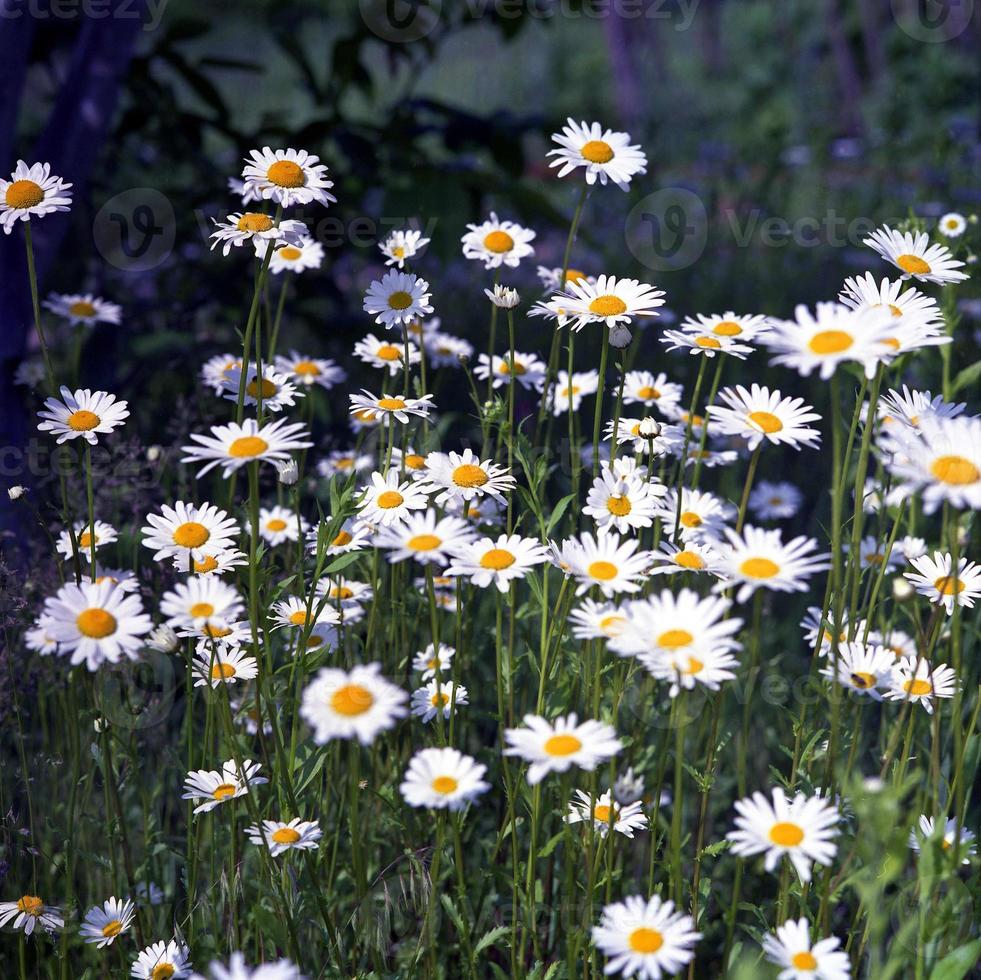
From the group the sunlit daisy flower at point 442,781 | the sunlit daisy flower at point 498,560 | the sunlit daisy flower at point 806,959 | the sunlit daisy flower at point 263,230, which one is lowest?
the sunlit daisy flower at point 806,959

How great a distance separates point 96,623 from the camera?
1.12 meters

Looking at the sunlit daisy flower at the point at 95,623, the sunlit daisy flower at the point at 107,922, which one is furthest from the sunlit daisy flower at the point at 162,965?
the sunlit daisy flower at the point at 95,623

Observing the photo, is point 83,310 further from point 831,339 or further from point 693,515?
point 831,339

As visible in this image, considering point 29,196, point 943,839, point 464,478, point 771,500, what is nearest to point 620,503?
point 464,478

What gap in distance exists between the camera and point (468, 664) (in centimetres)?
191

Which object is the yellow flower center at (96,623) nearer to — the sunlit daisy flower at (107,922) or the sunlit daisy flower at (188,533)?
the sunlit daisy flower at (188,533)

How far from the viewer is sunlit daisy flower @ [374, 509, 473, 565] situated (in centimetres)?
112

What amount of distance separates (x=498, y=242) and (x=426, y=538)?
0.71m

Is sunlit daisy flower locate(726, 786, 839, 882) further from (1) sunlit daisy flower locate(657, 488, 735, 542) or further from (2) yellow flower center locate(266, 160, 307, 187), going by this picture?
(2) yellow flower center locate(266, 160, 307, 187)

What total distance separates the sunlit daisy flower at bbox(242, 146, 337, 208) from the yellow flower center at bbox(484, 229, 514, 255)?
0.31 metres

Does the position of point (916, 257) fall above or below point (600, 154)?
below

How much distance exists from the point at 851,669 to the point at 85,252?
284 cm

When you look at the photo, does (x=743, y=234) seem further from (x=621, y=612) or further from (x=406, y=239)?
(x=621, y=612)

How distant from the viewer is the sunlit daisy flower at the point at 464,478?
1398 mm
